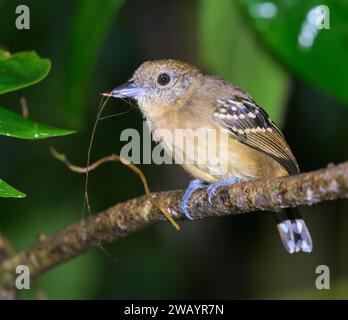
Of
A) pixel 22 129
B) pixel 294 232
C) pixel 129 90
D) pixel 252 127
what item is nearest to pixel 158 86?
pixel 129 90

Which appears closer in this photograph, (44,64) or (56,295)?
(44,64)

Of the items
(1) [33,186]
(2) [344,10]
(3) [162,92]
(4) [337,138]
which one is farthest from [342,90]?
(1) [33,186]

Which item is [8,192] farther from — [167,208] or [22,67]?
[167,208]


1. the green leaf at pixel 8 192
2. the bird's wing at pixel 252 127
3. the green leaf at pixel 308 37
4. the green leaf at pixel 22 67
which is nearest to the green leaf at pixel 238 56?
the bird's wing at pixel 252 127

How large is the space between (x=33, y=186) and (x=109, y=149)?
621mm

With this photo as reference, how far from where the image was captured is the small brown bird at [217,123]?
331 cm

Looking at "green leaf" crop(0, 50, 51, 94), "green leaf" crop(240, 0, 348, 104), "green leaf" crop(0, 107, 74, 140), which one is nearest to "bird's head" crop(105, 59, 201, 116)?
"green leaf" crop(240, 0, 348, 104)

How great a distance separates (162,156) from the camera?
3721mm

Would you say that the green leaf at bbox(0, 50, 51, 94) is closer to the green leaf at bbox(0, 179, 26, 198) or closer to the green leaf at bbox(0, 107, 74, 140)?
the green leaf at bbox(0, 107, 74, 140)

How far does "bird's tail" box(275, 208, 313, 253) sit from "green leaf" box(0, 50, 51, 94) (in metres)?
1.67

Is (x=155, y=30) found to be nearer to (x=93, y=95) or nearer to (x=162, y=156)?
(x=93, y=95)

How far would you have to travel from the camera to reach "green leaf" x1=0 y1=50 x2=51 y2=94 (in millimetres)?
2564

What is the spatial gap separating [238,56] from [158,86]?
479 millimetres

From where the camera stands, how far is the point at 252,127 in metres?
3.54
